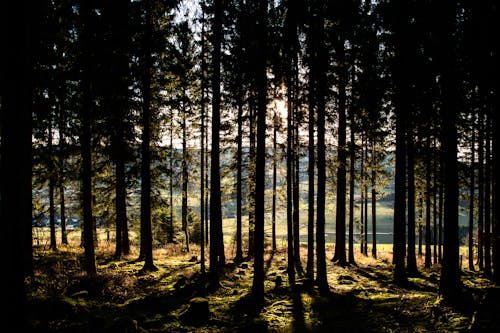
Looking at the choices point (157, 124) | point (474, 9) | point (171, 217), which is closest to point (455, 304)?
point (474, 9)

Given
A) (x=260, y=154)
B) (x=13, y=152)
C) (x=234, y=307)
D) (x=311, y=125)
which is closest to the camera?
(x=13, y=152)

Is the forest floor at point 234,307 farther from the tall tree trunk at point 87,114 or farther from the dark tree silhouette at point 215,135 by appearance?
the dark tree silhouette at point 215,135

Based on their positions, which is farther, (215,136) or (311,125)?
(311,125)

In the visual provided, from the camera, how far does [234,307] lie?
9367mm

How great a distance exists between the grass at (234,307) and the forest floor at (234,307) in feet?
0.06

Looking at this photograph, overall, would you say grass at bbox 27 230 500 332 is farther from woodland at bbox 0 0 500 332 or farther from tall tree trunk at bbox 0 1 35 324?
tall tree trunk at bbox 0 1 35 324

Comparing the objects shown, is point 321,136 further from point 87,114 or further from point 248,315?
point 87,114

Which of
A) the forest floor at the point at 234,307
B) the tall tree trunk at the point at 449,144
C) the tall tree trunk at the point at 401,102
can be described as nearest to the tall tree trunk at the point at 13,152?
the forest floor at the point at 234,307

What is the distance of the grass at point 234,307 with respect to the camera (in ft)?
23.4

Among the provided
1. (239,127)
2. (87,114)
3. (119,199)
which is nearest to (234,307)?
(87,114)

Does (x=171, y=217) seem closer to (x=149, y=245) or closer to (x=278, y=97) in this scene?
(x=149, y=245)

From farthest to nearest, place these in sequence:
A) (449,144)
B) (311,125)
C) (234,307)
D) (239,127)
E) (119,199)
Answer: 1. (239,127)
2. (119,199)
3. (311,125)
4. (234,307)
5. (449,144)

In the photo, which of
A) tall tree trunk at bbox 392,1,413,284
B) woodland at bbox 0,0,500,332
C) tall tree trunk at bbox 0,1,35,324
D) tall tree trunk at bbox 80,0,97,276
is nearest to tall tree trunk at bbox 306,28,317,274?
woodland at bbox 0,0,500,332

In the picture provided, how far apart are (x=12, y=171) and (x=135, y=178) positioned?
45.3 feet
